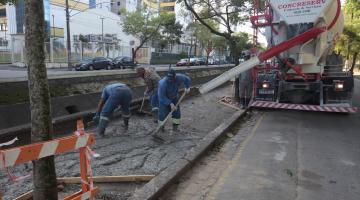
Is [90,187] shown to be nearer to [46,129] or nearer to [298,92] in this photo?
[46,129]

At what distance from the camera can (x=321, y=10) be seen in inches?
360

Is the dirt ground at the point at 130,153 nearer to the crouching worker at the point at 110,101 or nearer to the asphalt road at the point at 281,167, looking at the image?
the crouching worker at the point at 110,101

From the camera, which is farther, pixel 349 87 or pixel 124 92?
pixel 349 87

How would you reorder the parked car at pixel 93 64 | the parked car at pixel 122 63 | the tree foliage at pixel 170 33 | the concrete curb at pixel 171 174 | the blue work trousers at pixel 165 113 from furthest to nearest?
the tree foliage at pixel 170 33 → the parked car at pixel 122 63 → the parked car at pixel 93 64 → the blue work trousers at pixel 165 113 → the concrete curb at pixel 171 174

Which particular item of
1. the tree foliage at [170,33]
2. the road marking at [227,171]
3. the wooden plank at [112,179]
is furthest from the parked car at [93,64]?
the wooden plank at [112,179]

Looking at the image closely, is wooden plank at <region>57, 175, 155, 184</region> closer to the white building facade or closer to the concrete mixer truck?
the concrete mixer truck

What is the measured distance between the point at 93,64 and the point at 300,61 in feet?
76.6

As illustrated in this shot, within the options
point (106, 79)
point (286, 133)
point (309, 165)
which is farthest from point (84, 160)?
point (106, 79)

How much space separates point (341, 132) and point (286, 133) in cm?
129

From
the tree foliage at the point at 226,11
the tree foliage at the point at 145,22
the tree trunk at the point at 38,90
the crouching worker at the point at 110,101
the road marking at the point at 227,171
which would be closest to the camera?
the tree trunk at the point at 38,90

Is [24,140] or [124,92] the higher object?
→ [124,92]

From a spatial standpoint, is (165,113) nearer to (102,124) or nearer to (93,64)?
(102,124)

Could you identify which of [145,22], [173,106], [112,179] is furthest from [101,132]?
[145,22]

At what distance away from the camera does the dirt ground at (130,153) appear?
4.68m
